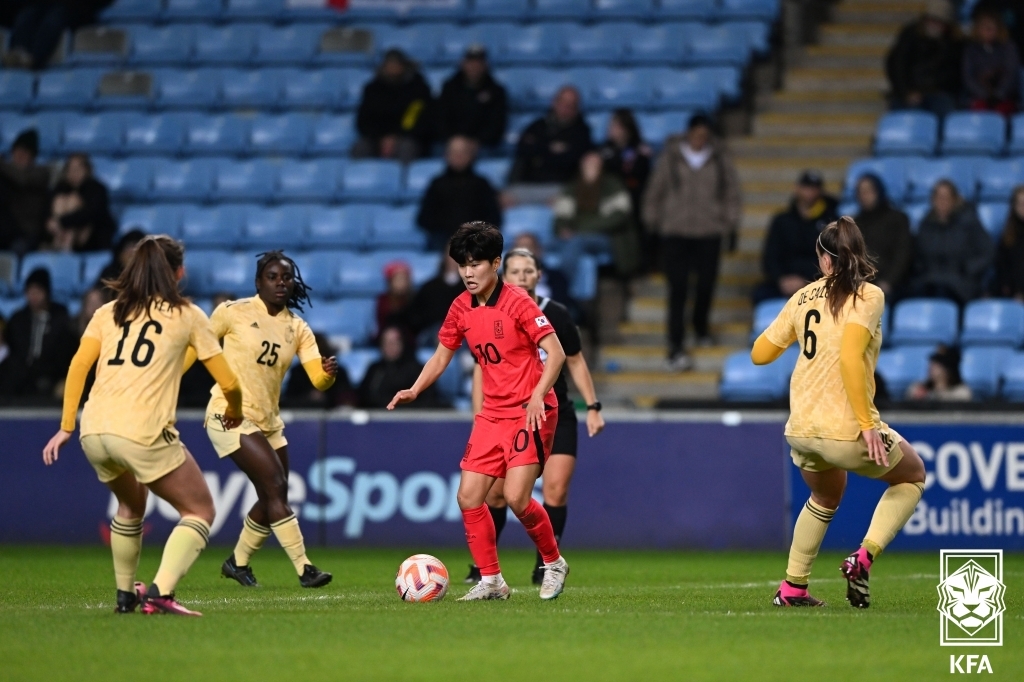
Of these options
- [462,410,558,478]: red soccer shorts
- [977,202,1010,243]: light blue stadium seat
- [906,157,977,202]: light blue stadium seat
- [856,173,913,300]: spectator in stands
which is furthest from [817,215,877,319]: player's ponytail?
[906,157,977,202]: light blue stadium seat

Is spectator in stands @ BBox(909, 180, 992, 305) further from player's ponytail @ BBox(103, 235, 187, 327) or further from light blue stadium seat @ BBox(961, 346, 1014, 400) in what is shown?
player's ponytail @ BBox(103, 235, 187, 327)

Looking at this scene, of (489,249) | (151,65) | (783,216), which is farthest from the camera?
(151,65)

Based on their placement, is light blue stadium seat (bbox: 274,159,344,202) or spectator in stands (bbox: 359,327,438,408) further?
light blue stadium seat (bbox: 274,159,344,202)

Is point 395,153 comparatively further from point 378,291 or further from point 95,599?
point 95,599

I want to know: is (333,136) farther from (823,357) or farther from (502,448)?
(823,357)

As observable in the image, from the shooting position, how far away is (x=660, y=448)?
575 inches

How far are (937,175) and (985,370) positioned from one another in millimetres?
2999

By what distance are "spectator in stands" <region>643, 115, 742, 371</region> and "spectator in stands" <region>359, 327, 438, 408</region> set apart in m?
2.76

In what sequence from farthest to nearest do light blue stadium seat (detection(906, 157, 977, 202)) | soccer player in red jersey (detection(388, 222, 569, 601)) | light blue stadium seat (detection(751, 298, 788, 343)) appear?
light blue stadium seat (detection(906, 157, 977, 202)) < light blue stadium seat (detection(751, 298, 788, 343)) < soccer player in red jersey (detection(388, 222, 569, 601))

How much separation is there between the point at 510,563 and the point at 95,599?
13.6 feet

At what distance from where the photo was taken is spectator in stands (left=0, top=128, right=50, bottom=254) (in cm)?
1897

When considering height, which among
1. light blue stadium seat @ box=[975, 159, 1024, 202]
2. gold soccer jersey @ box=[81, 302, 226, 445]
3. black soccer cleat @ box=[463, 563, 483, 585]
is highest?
light blue stadium seat @ box=[975, 159, 1024, 202]

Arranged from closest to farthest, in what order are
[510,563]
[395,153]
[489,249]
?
1. [489,249]
2. [510,563]
3. [395,153]

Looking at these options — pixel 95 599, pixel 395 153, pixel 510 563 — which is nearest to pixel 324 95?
pixel 395 153
